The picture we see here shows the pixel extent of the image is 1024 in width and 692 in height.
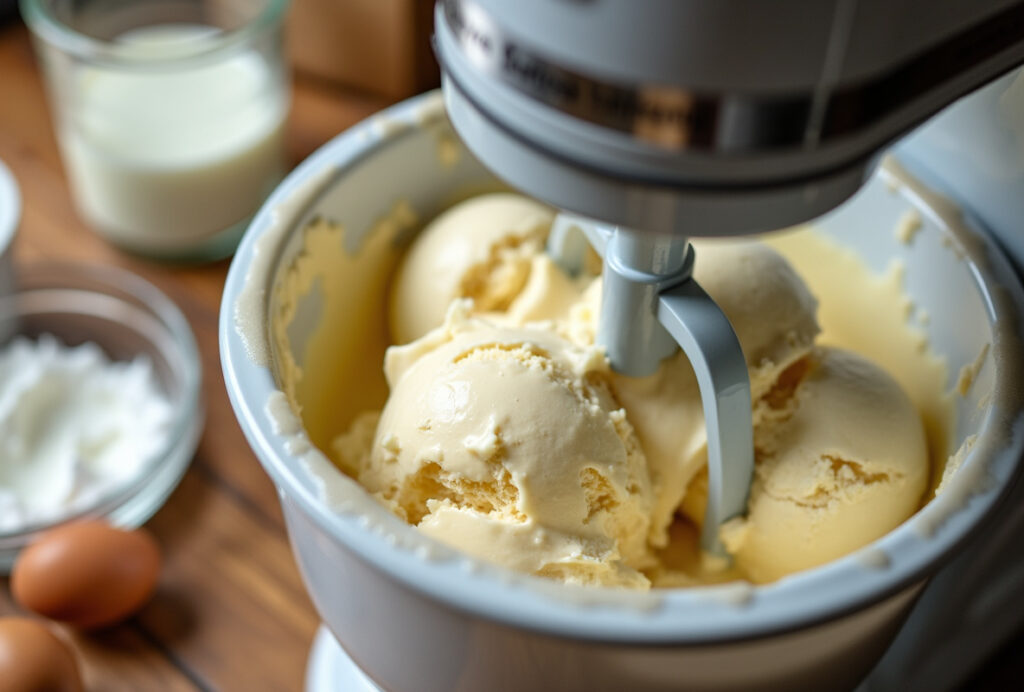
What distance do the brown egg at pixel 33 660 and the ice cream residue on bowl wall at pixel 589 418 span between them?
0.69 ft

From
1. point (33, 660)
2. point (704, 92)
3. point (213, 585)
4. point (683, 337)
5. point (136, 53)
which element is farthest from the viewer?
point (136, 53)

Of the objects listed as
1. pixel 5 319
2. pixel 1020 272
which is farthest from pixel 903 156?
pixel 5 319

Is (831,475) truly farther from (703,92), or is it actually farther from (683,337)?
(703,92)

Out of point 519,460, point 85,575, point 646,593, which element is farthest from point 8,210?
point 646,593

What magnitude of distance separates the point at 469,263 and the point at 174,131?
0.43 meters

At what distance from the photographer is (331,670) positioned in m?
0.65

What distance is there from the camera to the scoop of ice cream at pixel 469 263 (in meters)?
0.63

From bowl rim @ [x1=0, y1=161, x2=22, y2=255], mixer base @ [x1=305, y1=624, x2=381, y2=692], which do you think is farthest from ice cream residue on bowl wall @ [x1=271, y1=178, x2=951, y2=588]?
bowl rim @ [x1=0, y1=161, x2=22, y2=255]

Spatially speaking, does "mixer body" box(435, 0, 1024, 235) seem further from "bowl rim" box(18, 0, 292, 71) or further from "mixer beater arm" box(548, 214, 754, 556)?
"bowl rim" box(18, 0, 292, 71)

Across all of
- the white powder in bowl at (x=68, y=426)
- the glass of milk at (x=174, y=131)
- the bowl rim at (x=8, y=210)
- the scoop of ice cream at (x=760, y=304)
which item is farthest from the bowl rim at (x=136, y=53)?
the scoop of ice cream at (x=760, y=304)

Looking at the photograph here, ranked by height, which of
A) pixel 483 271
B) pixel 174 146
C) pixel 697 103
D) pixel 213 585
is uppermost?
pixel 697 103

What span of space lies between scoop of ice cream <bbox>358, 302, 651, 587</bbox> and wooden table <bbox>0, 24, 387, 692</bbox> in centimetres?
22

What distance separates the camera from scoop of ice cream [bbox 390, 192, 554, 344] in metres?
0.63

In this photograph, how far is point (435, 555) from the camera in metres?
0.42
